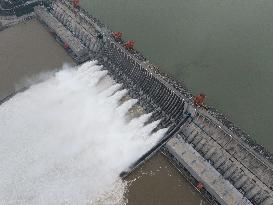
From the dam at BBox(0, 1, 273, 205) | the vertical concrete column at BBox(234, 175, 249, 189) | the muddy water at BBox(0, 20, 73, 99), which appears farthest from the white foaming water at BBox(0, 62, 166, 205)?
the vertical concrete column at BBox(234, 175, 249, 189)

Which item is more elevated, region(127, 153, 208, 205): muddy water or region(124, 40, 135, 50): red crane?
region(124, 40, 135, 50): red crane

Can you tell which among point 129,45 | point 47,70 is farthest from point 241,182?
point 47,70

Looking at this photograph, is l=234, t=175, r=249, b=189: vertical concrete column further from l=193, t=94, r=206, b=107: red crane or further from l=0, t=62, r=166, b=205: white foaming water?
l=0, t=62, r=166, b=205: white foaming water

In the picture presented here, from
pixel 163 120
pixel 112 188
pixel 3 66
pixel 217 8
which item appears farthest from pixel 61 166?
pixel 217 8

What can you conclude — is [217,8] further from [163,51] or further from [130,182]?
[130,182]

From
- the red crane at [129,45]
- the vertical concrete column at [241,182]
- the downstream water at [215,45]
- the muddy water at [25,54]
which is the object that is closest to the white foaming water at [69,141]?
the muddy water at [25,54]

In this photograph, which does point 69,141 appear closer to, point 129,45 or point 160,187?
point 160,187

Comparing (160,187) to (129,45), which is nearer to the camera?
(160,187)
